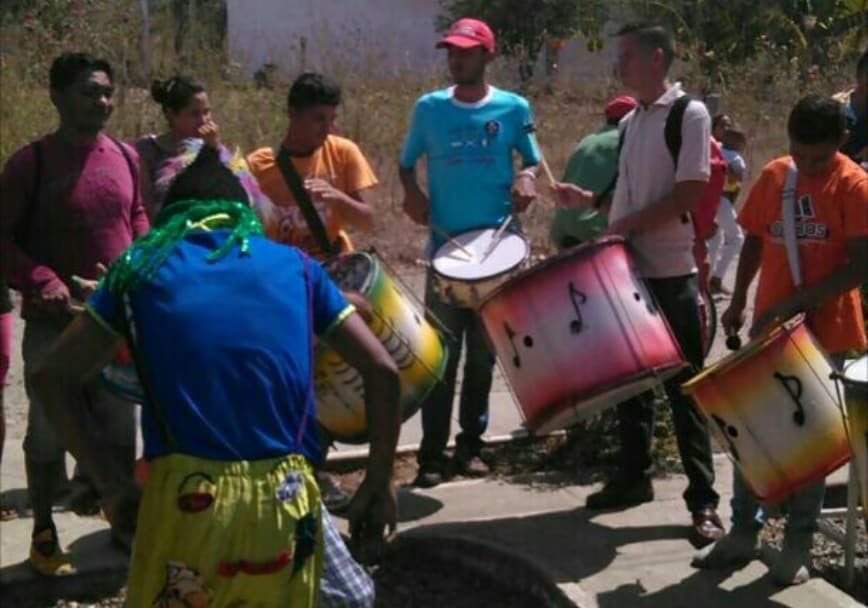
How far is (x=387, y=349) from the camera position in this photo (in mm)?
5258

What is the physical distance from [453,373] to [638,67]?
171cm

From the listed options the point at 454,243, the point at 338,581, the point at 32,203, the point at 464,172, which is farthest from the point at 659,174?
the point at 338,581

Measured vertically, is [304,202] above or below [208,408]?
below

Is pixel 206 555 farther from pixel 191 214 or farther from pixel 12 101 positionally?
pixel 12 101

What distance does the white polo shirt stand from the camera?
5676 mm

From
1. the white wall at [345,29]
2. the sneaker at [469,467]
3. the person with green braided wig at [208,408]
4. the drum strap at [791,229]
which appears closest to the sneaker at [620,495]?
the sneaker at [469,467]

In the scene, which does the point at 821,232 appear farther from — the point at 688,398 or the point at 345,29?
the point at 345,29

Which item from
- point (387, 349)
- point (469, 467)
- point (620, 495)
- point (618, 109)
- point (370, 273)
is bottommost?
point (469, 467)

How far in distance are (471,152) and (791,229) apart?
179cm

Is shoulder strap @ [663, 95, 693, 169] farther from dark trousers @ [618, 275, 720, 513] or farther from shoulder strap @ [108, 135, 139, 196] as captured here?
shoulder strap @ [108, 135, 139, 196]

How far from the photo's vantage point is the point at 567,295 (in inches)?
211

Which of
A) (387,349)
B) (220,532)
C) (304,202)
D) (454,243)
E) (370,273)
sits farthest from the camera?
(454,243)

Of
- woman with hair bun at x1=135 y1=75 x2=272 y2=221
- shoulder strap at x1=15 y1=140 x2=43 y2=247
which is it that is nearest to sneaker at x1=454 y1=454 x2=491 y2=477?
woman with hair bun at x1=135 y1=75 x2=272 y2=221

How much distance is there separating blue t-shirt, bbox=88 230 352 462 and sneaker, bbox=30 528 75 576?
233 centimetres
